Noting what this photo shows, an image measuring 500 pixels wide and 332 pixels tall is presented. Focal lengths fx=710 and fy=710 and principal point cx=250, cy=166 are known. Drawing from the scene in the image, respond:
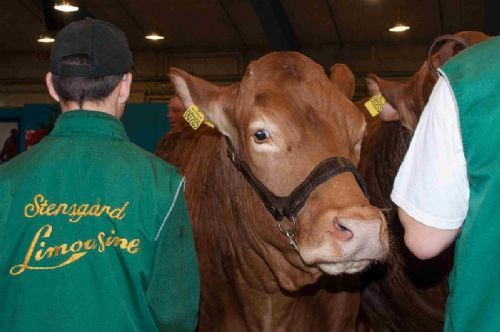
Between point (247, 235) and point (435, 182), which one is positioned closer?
point (435, 182)

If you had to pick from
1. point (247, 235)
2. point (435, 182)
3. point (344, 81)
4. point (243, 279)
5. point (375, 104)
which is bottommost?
point (243, 279)

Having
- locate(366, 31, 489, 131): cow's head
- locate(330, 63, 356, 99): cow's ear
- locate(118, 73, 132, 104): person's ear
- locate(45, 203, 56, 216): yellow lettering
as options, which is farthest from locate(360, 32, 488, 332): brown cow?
locate(45, 203, 56, 216): yellow lettering

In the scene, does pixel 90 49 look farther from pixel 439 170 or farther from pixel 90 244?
pixel 439 170

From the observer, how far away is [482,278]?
6.12 feet

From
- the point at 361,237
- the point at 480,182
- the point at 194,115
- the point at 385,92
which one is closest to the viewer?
the point at 480,182

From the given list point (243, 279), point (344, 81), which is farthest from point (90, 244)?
point (344, 81)

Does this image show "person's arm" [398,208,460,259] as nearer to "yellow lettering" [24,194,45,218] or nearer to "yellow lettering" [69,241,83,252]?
"yellow lettering" [69,241,83,252]

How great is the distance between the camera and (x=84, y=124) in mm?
2479

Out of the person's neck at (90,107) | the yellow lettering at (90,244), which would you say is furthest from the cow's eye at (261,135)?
the yellow lettering at (90,244)

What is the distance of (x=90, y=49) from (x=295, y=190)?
1154mm

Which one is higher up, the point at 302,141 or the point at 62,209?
the point at 302,141

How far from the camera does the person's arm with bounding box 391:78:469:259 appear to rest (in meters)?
1.85

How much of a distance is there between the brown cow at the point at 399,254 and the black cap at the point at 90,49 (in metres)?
2.05

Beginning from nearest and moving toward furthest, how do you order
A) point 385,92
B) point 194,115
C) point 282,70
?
point 282,70 < point 194,115 < point 385,92
